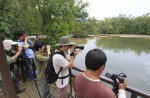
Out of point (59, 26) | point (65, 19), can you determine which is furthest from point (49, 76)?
point (65, 19)

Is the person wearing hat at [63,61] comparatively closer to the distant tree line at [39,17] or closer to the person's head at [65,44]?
the person's head at [65,44]

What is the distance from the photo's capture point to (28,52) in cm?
323

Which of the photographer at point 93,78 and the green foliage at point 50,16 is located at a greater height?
the green foliage at point 50,16

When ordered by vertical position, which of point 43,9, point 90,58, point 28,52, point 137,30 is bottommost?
point 137,30

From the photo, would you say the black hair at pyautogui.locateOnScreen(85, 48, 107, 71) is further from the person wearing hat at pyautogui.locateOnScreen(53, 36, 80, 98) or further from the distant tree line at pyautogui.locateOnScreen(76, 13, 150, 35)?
the distant tree line at pyautogui.locateOnScreen(76, 13, 150, 35)

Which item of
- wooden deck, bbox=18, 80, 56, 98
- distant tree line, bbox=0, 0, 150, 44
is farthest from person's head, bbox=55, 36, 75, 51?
distant tree line, bbox=0, 0, 150, 44

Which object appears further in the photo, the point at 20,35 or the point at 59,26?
the point at 59,26

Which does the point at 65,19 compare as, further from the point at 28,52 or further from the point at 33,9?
the point at 28,52

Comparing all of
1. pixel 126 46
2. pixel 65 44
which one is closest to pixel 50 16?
pixel 65 44

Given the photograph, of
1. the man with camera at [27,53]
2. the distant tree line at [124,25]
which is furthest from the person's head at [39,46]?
the distant tree line at [124,25]

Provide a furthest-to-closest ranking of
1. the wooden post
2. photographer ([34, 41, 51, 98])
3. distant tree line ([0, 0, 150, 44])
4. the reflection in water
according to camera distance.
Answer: the reflection in water, distant tree line ([0, 0, 150, 44]), photographer ([34, 41, 51, 98]), the wooden post

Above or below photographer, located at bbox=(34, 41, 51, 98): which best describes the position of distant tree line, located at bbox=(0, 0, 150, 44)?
above

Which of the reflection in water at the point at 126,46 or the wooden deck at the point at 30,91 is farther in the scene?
the reflection in water at the point at 126,46

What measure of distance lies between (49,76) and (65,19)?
19.0ft
